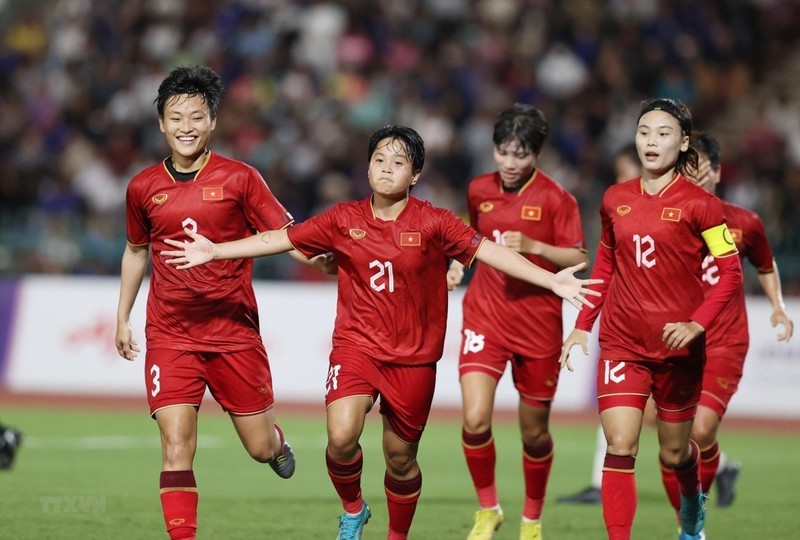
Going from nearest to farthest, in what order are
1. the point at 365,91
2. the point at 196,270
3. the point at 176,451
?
the point at 176,451
the point at 196,270
the point at 365,91

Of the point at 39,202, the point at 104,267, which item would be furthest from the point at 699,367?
the point at 39,202

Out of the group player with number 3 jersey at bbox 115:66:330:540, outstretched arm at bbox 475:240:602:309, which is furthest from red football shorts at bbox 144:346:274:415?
outstretched arm at bbox 475:240:602:309

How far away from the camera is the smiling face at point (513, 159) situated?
30.0 feet

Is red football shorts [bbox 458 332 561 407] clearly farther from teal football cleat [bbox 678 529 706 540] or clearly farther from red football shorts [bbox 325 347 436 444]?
red football shorts [bbox 325 347 436 444]

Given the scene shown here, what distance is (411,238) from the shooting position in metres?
7.44

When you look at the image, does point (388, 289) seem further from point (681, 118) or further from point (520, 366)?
point (520, 366)

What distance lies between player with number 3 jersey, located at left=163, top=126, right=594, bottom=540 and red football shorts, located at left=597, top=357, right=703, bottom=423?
87 centimetres

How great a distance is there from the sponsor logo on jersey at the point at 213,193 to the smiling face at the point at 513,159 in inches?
90.3

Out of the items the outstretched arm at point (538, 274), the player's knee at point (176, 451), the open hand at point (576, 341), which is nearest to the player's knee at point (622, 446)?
the open hand at point (576, 341)

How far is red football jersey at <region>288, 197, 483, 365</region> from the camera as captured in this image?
7.44 metres

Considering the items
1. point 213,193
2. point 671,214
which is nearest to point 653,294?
point 671,214

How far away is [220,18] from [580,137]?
21.7ft

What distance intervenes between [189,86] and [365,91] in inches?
539

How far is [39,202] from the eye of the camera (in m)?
20.5
